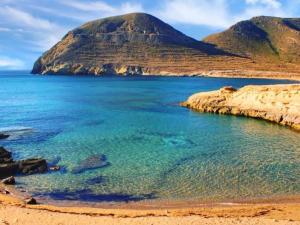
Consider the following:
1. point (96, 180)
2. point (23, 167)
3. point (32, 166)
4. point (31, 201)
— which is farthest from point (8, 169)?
point (31, 201)

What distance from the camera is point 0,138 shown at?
1625 inches

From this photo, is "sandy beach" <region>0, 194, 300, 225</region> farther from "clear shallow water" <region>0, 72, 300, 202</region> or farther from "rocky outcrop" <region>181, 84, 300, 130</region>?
"rocky outcrop" <region>181, 84, 300, 130</region>

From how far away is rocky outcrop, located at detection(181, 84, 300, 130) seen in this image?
153 feet

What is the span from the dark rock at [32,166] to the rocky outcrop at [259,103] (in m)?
27.6

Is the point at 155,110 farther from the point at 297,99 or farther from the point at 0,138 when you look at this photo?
the point at 0,138

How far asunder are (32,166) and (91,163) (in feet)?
13.8

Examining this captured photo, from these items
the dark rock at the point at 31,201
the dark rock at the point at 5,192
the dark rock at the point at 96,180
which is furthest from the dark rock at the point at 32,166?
the dark rock at the point at 31,201

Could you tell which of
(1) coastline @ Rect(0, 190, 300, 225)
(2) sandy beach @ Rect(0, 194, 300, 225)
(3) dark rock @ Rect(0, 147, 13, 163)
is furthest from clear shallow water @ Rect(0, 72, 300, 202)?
(2) sandy beach @ Rect(0, 194, 300, 225)

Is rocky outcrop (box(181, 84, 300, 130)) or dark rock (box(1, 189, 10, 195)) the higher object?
rocky outcrop (box(181, 84, 300, 130))

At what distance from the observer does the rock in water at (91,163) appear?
29.2 metres

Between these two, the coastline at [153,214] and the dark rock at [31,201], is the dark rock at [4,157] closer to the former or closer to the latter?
the coastline at [153,214]

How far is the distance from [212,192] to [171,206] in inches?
130

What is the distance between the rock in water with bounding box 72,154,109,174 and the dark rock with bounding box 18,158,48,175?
220 cm

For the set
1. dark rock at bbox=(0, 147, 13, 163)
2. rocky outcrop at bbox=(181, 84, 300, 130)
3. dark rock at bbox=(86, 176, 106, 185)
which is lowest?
dark rock at bbox=(86, 176, 106, 185)
